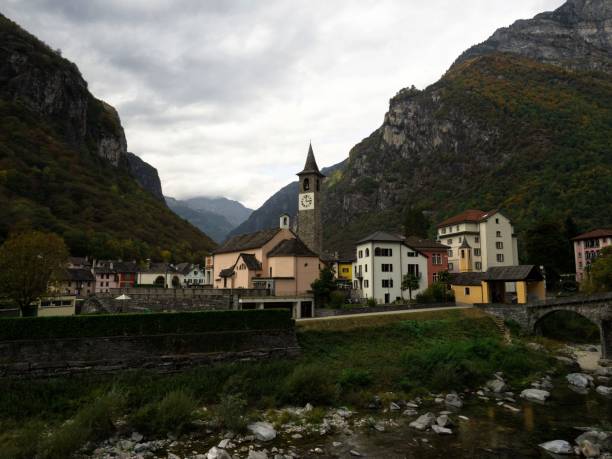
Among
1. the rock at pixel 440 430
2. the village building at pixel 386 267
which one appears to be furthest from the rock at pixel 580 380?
the village building at pixel 386 267

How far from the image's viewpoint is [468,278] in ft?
188

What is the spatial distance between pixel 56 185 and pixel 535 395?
161413 millimetres

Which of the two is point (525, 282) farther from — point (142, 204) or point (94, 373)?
point (142, 204)

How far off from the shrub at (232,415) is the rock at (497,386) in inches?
737

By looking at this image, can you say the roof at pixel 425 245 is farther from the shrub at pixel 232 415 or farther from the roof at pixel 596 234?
the shrub at pixel 232 415

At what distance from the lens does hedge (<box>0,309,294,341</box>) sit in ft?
86.5

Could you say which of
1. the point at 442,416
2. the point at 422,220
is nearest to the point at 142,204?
the point at 422,220

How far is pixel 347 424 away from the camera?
2380cm

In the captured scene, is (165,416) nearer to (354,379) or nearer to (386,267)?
(354,379)

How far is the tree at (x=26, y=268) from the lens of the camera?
4066cm

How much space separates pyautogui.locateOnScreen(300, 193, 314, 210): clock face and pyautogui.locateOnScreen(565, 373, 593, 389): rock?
141 feet

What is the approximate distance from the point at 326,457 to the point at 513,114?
558ft

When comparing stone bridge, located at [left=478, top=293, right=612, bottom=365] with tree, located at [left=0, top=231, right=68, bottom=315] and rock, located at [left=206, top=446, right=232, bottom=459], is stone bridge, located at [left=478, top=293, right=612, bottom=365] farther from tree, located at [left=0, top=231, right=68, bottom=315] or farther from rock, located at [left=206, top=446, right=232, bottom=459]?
tree, located at [left=0, top=231, right=68, bottom=315]

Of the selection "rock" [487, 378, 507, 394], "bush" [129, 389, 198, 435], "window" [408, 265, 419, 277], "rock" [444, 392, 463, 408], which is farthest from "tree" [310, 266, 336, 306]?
"bush" [129, 389, 198, 435]
